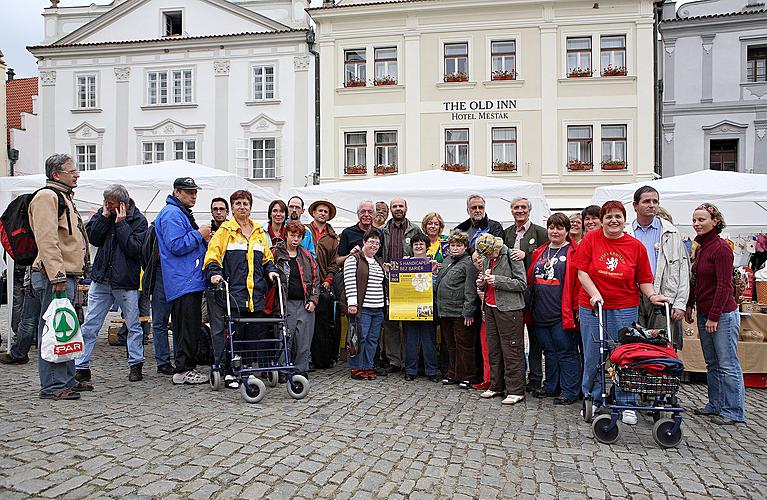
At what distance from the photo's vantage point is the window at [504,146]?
2198 centimetres

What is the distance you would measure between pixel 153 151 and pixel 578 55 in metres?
16.1

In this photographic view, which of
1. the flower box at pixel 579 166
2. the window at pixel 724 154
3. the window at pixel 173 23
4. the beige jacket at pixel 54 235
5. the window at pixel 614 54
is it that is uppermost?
the window at pixel 173 23

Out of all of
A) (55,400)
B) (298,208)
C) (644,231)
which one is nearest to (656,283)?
(644,231)

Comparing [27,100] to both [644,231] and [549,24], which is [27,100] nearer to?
[549,24]

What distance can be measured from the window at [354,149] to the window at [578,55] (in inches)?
297

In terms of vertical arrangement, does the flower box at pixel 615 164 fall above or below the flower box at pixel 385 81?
below

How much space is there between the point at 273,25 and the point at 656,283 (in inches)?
827

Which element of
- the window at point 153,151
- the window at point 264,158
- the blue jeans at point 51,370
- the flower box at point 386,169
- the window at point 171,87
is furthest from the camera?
the window at point 153,151

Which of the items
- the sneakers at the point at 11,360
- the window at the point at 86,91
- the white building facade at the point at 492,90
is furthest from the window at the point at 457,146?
the sneakers at the point at 11,360

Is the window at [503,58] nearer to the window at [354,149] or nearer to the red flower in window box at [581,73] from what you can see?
the red flower in window box at [581,73]

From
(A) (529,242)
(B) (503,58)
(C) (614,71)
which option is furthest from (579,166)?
(A) (529,242)

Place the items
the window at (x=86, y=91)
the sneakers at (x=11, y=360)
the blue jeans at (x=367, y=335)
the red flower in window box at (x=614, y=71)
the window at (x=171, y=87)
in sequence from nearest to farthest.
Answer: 1. the blue jeans at (x=367, y=335)
2. the sneakers at (x=11, y=360)
3. the red flower in window box at (x=614, y=71)
4. the window at (x=171, y=87)
5. the window at (x=86, y=91)

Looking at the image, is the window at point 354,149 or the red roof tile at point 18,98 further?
the red roof tile at point 18,98

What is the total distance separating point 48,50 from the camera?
25.1 meters
